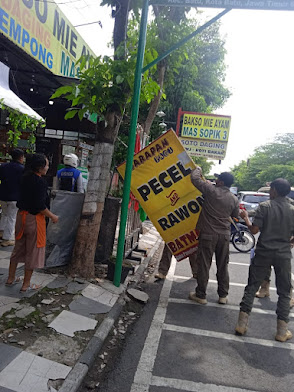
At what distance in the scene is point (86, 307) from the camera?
4.07 metres

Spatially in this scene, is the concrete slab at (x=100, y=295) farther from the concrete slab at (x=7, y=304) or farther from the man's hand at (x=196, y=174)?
the man's hand at (x=196, y=174)

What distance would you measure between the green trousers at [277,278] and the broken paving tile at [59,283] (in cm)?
236

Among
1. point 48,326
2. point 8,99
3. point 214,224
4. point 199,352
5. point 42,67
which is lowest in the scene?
point 199,352

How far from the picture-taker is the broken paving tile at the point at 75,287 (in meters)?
4.41

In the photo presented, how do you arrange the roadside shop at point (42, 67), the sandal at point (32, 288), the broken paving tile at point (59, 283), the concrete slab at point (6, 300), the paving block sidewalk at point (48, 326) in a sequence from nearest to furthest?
the paving block sidewalk at point (48, 326)
the concrete slab at point (6, 300)
the sandal at point (32, 288)
the broken paving tile at point (59, 283)
the roadside shop at point (42, 67)

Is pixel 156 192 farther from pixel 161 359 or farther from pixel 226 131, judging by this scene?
pixel 226 131

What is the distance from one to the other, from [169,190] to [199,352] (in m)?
2.55

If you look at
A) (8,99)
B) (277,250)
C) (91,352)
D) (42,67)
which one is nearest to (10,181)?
(8,99)

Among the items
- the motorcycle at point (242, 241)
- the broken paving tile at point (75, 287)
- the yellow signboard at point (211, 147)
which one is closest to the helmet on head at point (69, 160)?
the broken paving tile at point (75, 287)

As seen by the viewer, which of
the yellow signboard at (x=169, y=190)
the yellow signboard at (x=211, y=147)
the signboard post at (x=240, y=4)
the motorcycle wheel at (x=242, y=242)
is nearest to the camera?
the signboard post at (x=240, y=4)

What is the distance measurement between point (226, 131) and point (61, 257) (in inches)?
A: 518

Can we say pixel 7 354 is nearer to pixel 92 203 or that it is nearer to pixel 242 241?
pixel 92 203

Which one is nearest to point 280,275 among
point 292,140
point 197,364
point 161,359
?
Answer: point 197,364

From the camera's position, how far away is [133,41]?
15.8ft
